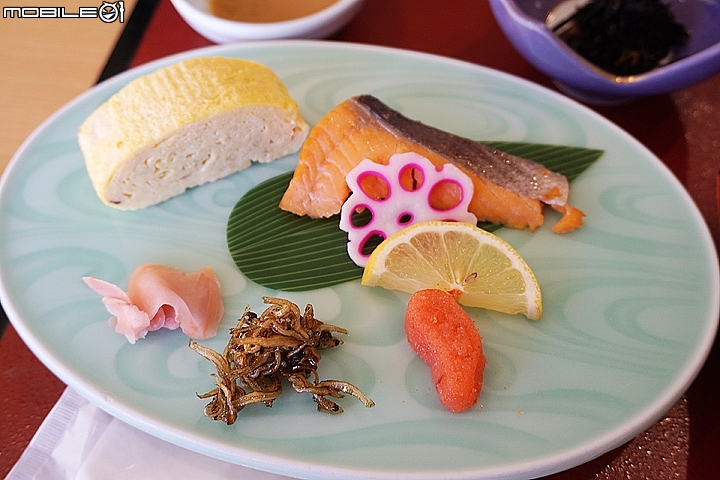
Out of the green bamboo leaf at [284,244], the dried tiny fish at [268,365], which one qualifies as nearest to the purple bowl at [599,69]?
the green bamboo leaf at [284,244]

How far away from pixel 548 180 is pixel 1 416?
1.97 meters

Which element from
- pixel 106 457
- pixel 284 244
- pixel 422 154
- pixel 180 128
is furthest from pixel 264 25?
pixel 106 457

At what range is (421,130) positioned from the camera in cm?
210

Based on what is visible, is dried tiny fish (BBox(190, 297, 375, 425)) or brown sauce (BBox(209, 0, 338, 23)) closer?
dried tiny fish (BBox(190, 297, 375, 425))

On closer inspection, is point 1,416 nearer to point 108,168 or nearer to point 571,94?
point 108,168

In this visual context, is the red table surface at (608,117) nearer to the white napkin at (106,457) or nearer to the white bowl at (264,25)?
the white napkin at (106,457)

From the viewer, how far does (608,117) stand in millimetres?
2525

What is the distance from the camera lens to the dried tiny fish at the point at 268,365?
4.95 ft

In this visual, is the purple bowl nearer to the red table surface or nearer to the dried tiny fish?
the red table surface

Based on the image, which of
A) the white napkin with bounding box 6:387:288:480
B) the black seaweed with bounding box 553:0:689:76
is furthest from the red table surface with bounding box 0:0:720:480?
the black seaweed with bounding box 553:0:689:76

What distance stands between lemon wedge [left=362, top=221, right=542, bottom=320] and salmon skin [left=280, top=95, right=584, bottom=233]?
0.28 metres

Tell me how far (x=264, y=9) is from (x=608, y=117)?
1749 millimetres

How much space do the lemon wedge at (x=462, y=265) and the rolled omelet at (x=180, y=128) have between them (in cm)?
71

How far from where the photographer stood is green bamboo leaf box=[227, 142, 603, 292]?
1877mm
